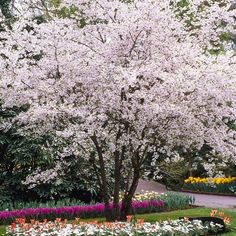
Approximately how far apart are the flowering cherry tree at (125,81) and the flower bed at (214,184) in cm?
1127

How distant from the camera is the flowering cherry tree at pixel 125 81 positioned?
8.89 metres

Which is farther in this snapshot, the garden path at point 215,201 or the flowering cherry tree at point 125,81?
the garden path at point 215,201

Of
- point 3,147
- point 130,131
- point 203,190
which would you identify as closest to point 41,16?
point 3,147

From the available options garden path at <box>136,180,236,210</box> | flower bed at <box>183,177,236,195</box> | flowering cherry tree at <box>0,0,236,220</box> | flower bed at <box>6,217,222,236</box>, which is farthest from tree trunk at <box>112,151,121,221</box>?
flower bed at <box>183,177,236,195</box>

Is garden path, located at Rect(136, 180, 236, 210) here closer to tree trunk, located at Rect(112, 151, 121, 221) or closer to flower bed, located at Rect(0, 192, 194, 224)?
flower bed, located at Rect(0, 192, 194, 224)

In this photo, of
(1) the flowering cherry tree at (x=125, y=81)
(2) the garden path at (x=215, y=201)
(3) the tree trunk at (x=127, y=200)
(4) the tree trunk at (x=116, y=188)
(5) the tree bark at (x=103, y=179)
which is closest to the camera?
(1) the flowering cherry tree at (x=125, y=81)

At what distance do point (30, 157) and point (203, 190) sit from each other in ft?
34.7

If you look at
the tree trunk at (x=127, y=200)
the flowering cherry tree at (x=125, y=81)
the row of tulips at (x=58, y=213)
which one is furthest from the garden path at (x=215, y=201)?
the flowering cherry tree at (x=125, y=81)

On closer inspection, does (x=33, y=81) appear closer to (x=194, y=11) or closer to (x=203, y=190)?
(x=194, y=11)

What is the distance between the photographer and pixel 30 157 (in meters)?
14.3

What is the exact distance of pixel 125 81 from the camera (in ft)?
27.6

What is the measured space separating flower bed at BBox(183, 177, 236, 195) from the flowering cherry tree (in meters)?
11.3

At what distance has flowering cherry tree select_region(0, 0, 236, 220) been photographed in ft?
29.2

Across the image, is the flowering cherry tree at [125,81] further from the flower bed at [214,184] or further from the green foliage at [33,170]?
the flower bed at [214,184]
